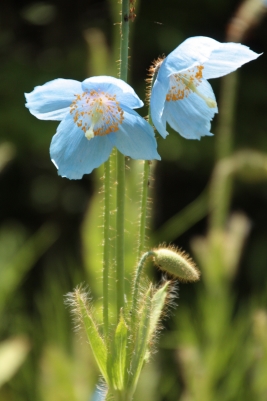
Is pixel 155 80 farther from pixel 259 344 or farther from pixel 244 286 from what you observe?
pixel 244 286

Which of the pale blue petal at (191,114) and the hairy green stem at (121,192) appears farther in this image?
the pale blue petal at (191,114)

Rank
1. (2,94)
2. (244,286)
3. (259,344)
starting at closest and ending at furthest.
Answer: (259,344)
(2,94)
(244,286)

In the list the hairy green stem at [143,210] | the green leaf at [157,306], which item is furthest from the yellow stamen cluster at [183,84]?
the green leaf at [157,306]

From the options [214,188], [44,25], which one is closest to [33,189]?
[44,25]

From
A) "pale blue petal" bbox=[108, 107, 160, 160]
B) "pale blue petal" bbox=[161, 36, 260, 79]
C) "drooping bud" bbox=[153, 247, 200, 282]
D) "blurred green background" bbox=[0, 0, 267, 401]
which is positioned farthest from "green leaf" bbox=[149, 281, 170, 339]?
"blurred green background" bbox=[0, 0, 267, 401]

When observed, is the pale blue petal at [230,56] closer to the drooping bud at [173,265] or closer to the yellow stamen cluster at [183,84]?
the yellow stamen cluster at [183,84]

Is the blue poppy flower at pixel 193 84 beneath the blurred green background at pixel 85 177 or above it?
beneath
